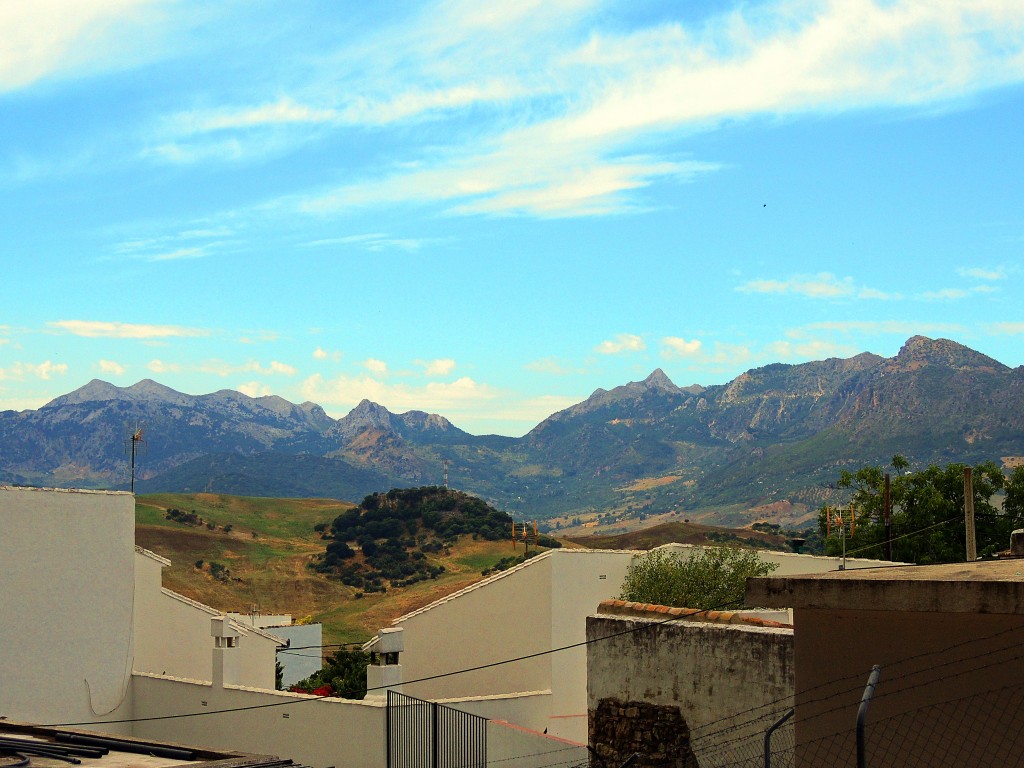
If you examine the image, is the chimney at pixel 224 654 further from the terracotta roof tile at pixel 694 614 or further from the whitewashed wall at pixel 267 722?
the terracotta roof tile at pixel 694 614

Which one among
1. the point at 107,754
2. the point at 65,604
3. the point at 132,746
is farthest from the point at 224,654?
the point at 107,754

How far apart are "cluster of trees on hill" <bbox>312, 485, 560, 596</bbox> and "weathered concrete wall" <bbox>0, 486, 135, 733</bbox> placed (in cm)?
6229

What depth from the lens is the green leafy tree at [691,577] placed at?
32.7 m

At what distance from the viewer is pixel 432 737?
947 inches

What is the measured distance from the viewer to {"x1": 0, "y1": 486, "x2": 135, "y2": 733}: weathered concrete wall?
29.0 metres

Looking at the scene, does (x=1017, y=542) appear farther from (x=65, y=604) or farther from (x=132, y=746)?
(x=65, y=604)

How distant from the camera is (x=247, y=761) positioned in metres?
10.9

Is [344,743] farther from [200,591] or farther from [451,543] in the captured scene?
[451,543]

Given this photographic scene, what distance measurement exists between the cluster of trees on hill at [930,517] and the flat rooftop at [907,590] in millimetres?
41520

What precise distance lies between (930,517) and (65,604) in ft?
121

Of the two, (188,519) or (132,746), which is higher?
(132,746)

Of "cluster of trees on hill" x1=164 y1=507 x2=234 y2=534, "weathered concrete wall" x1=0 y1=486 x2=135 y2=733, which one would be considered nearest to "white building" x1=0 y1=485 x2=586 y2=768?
"weathered concrete wall" x1=0 y1=486 x2=135 y2=733

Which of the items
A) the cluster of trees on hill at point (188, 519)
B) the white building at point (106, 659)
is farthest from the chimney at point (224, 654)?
the cluster of trees on hill at point (188, 519)

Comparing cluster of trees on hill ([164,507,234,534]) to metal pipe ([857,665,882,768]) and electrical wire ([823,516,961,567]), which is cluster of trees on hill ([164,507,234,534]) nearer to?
electrical wire ([823,516,961,567])
